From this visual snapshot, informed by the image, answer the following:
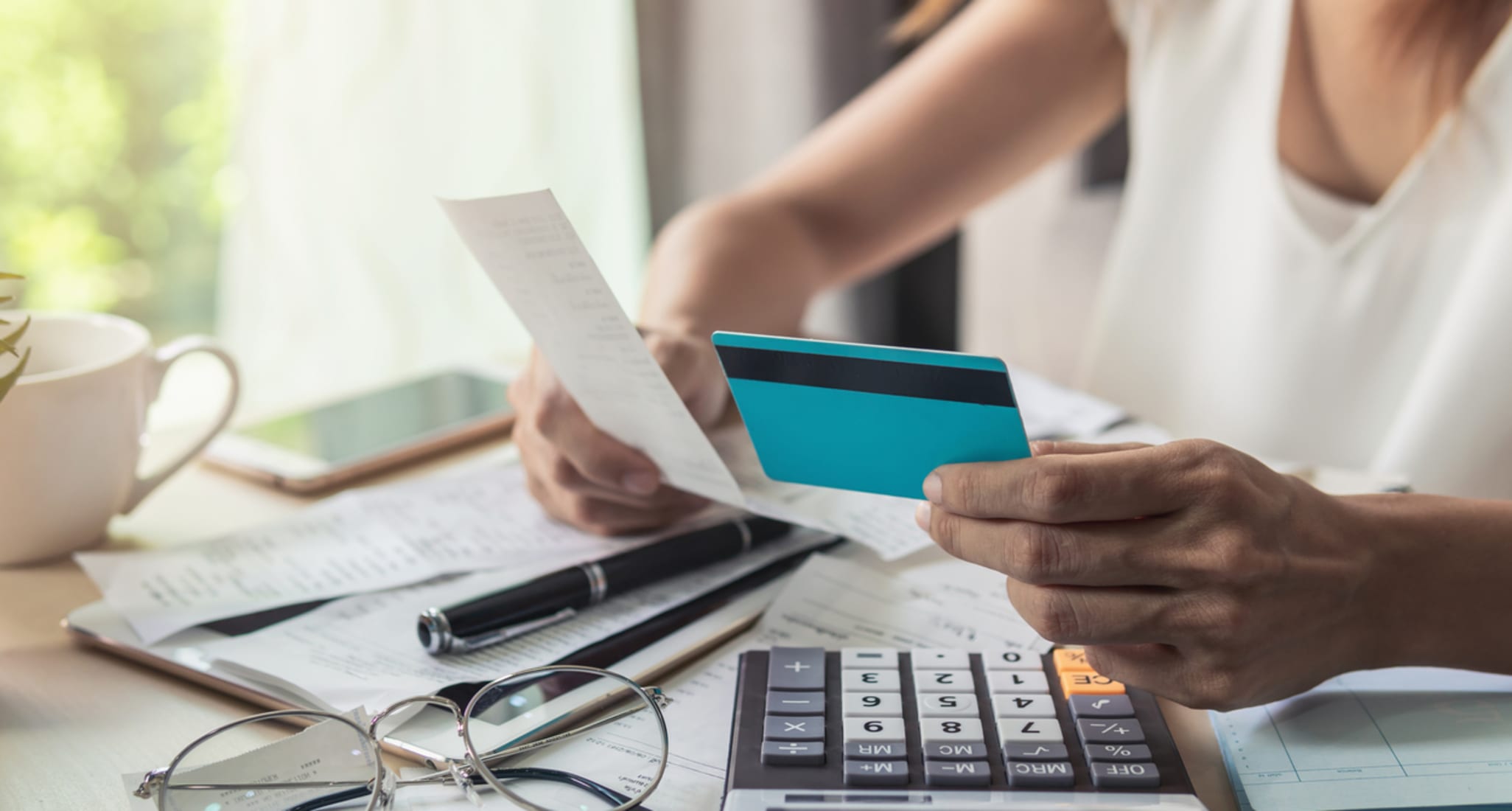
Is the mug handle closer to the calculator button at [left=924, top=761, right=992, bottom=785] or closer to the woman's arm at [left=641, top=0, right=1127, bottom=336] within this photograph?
the woman's arm at [left=641, top=0, right=1127, bottom=336]

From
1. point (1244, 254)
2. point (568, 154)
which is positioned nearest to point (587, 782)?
point (1244, 254)

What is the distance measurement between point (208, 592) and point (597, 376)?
0.77 feet

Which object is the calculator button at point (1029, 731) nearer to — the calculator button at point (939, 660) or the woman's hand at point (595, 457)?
the calculator button at point (939, 660)

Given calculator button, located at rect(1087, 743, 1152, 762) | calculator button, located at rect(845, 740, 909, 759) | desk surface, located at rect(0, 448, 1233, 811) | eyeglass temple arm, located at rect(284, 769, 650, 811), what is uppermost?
calculator button, located at rect(845, 740, 909, 759)

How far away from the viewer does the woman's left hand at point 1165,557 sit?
40 centimetres

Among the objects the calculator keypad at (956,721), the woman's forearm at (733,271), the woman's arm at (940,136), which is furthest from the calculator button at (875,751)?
the woman's arm at (940,136)

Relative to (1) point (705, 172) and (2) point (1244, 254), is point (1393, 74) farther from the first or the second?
(1) point (705, 172)

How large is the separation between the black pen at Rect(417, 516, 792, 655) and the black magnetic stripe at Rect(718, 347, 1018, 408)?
0.17m

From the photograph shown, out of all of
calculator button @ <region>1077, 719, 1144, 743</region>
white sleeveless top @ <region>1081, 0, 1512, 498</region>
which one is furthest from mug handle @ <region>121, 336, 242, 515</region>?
white sleeveless top @ <region>1081, 0, 1512, 498</region>

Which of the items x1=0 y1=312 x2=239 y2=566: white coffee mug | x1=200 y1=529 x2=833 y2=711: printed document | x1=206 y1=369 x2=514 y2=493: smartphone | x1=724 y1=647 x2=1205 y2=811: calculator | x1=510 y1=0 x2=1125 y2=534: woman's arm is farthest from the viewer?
x1=510 y1=0 x2=1125 y2=534: woman's arm

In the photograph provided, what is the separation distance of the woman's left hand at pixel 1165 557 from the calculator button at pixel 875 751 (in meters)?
0.07

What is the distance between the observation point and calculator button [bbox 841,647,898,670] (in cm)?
47

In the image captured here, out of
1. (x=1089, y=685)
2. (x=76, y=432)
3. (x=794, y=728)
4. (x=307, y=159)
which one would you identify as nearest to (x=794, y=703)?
(x=794, y=728)

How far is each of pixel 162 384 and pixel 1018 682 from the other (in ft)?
1.77
